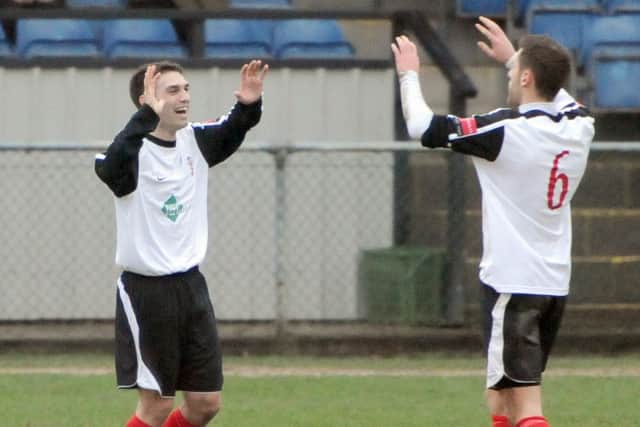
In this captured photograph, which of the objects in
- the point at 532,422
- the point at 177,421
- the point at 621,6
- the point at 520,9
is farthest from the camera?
the point at 520,9

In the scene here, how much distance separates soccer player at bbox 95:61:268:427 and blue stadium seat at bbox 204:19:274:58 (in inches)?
236

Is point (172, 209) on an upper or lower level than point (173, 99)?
lower

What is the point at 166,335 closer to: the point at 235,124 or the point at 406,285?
the point at 235,124

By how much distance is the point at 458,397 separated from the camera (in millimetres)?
8945

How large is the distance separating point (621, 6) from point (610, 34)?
681 millimetres

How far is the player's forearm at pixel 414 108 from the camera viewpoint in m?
5.80

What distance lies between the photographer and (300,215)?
11602 millimetres

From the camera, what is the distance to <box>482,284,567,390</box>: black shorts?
5867 mm

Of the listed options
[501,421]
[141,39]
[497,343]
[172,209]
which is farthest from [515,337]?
[141,39]

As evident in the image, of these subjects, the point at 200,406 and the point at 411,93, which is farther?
the point at 200,406

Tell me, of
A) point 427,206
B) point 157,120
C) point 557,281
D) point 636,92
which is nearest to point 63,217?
point 427,206

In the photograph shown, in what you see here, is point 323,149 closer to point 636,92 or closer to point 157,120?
point 636,92

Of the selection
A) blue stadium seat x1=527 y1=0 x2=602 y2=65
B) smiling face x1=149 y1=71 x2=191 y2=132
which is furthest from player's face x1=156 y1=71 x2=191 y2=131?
blue stadium seat x1=527 y1=0 x2=602 y2=65

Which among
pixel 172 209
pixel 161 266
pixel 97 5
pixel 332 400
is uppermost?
pixel 97 5
